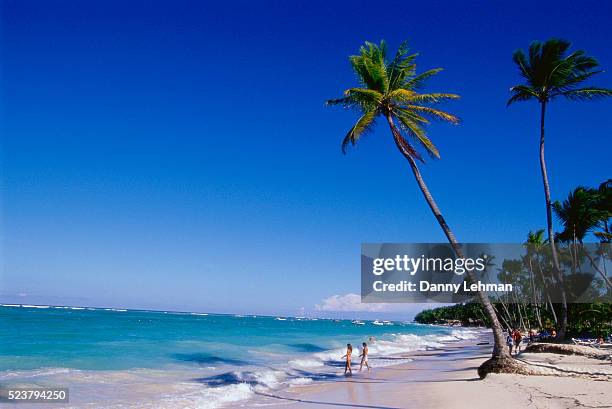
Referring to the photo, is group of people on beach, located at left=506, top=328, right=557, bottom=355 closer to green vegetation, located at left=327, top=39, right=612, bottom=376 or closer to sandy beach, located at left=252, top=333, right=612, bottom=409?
green vegetation, located at left=327, top=39, right=612, bottom=376

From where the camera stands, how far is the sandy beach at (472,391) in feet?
36.1

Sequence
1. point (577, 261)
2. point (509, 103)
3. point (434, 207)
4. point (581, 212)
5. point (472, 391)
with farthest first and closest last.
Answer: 1. point (577, 261)
2. point (581, 212)
3. point (509, 103)
4. point (434, 207)
5. point (472, 391)

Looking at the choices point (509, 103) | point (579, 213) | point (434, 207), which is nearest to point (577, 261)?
point (579, 213)

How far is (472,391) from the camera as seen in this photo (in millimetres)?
12891

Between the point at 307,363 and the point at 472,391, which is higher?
the point at 472,391

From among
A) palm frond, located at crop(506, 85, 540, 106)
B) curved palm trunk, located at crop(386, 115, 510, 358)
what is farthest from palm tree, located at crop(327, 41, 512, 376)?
palm frond, located at crop(506, 85, 540, 106)

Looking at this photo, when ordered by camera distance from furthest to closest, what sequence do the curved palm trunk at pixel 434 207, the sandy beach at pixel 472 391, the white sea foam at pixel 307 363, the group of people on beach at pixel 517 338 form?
1. the group of people on beach at pixel 517 338
2. the white sea foam at pixel 307 363
3. the curved palm trunk at pixel 434 207
4. the sandy beach at pixel 472 391

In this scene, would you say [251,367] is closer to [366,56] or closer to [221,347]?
[221,347]

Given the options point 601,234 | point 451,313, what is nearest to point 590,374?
point 601,234

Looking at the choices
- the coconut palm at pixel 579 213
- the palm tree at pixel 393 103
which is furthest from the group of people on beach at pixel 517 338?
the palm tree at pixel 393 103

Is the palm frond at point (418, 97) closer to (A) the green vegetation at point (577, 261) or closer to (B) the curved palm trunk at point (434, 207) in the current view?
(B) the curved palm trunk at point (434, 207)

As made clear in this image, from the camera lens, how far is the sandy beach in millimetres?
11016

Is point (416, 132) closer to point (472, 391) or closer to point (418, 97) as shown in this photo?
point (418, 97)

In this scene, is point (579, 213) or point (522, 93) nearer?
point (522, 93)
